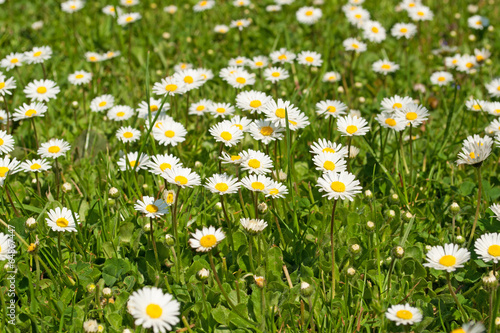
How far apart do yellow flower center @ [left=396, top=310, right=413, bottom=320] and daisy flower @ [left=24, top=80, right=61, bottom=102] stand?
3097mm

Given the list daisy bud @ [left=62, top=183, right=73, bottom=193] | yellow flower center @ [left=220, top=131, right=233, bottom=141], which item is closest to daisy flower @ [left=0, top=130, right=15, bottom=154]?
daisy bud @ [left=62, top=183, right=73, bottom=193]

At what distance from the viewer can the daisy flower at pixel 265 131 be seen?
3244mm

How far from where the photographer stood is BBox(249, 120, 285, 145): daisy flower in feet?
10.6

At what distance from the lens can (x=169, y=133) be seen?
3.60 metres

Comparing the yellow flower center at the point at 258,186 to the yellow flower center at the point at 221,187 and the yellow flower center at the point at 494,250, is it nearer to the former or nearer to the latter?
the yellow flower center at the point at 221,187

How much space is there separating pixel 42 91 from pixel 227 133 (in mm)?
1791

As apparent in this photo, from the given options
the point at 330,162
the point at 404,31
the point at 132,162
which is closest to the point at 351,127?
the point at 330,162

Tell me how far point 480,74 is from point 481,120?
2.39 ft

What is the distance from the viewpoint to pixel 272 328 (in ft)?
8.44

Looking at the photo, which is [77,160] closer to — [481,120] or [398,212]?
[398,212]

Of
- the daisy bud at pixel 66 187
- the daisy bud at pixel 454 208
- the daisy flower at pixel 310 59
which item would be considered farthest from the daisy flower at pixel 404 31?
the daisy bud at pixel 66 187

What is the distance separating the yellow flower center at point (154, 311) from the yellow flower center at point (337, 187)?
3.64 feet

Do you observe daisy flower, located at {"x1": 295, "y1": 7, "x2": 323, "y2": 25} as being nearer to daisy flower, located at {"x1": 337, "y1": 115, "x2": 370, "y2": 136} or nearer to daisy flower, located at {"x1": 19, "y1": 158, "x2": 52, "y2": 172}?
daisy flower, located at {"x1": 337, "y1": 115, "x2": 370, "y2": 136}

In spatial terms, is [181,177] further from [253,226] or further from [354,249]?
[354,249]
